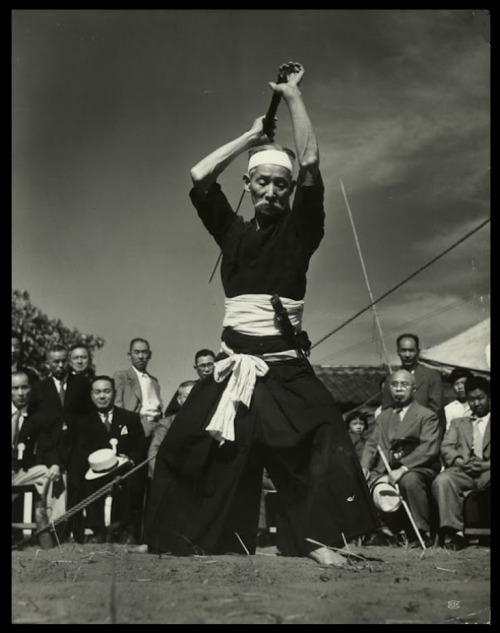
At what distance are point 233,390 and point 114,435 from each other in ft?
6.50

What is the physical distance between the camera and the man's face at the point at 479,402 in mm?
7098

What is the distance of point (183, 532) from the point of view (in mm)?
4410

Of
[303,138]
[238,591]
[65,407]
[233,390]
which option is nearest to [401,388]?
[65,407]

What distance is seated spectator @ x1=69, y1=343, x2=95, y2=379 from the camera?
6531 millimetres

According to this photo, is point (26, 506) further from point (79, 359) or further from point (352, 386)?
point (352, 386)

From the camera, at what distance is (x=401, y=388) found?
281 inches

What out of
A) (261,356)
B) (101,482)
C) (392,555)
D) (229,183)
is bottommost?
(392,555)

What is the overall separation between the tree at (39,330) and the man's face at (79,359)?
74 millimetres

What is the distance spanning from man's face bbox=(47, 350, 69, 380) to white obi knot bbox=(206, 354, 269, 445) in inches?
98.4

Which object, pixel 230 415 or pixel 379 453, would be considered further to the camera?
pixel 379 453

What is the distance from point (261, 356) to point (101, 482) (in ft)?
6.39
